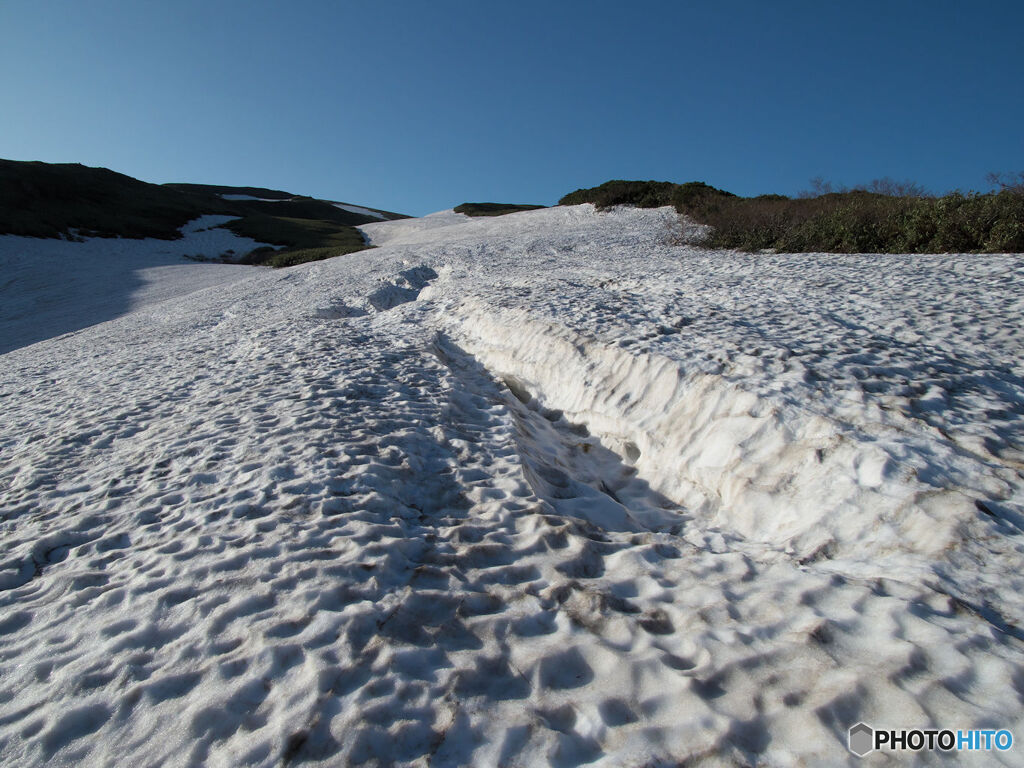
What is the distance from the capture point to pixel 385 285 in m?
19.9

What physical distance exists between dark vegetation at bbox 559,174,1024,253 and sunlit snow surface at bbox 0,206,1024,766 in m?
7.09

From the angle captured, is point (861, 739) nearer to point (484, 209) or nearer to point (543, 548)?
point (543, 548)

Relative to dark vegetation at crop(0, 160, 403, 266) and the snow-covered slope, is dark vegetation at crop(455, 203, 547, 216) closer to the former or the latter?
dark vegetation at crop(0, 160, 403, 266)

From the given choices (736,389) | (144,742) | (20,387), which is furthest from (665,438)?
(20,387)

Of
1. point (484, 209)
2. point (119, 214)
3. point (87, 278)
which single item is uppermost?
point (484, 209)

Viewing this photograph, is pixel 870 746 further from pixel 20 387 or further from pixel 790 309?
pixel 20 387

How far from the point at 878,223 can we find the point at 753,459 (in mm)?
18035

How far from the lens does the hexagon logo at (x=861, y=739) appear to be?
2633 mm

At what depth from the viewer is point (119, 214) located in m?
48.4

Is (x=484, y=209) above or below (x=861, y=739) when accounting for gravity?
above
